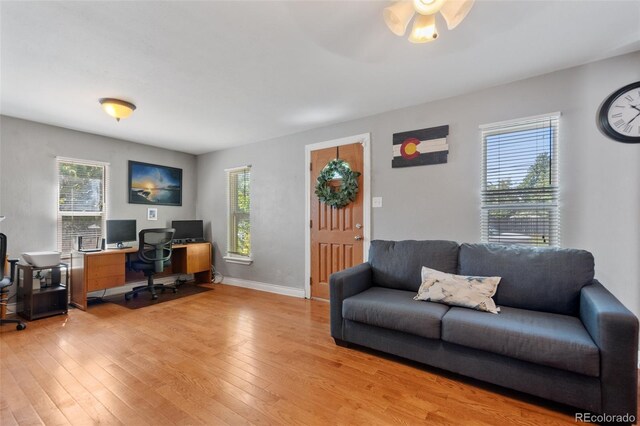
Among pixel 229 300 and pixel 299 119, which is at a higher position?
pixel 299 119

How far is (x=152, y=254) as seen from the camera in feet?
13.5

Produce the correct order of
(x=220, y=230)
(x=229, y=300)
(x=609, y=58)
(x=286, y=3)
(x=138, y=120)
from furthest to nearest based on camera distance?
(x=220, y=230), (x=229, y=300), (x=138, y=120), (x=609, y=58), (x=286, y=3)

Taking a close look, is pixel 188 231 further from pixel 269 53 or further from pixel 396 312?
pixel 396 312

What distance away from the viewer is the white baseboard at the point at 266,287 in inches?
164

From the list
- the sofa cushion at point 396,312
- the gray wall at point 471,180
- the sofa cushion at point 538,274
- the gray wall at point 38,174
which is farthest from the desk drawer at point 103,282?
the sofa cushion at point 538,274

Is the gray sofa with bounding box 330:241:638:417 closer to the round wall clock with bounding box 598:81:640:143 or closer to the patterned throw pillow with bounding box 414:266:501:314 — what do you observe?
the patterned throw pillow with bounding box 414:266:501:314

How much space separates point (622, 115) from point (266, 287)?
4.38 metres

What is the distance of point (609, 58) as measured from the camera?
230cm

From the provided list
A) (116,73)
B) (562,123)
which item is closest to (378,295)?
(562,123)

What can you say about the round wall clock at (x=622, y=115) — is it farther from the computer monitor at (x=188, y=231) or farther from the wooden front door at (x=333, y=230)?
the computer monitor at (x=188, y=231)

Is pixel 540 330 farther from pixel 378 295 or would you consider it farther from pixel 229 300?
pixel 229 300

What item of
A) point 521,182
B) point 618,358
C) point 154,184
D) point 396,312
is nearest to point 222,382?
point 396,312

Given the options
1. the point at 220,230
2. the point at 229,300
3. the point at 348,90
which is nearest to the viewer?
the point at 348,90

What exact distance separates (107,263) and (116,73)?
2493 mm
